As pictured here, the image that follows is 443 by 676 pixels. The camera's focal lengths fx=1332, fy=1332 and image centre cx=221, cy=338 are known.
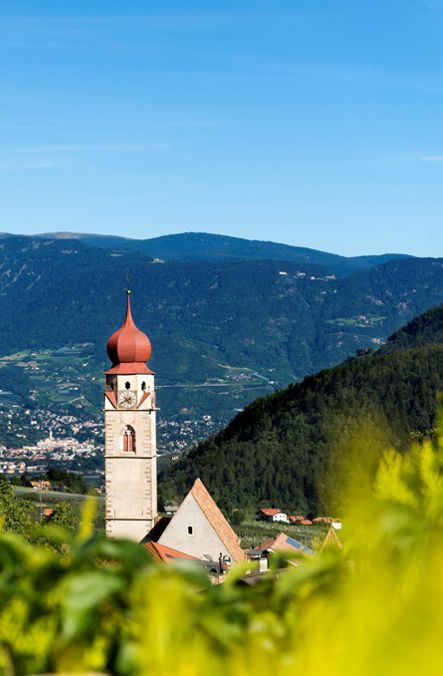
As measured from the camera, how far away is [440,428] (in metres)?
3.49

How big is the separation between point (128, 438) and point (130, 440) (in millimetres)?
132

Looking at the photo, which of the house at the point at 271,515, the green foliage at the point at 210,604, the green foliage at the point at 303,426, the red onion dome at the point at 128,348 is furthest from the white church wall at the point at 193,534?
the green foliage at the point at 210,604

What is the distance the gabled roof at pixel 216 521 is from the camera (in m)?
54.3

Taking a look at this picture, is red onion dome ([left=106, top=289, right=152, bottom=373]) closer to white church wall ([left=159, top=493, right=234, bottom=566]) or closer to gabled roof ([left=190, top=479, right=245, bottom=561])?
gabled roof ([left=190, top=479, right=245, bottom=561])

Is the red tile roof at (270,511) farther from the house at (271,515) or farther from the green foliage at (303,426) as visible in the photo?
the green foliage at (303,426)

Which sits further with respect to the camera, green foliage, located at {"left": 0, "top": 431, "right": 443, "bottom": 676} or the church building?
the church building

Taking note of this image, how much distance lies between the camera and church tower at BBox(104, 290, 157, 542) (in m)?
60.9

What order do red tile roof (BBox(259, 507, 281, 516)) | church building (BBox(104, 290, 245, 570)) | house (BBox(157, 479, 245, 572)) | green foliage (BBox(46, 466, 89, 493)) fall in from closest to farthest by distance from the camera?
1. house (BBox(157, 479, 245, 572))
2. church building (BBox(104, 290, 245, 570))
3. red tile roof (BBox(259, 507, 281, 516))
4. green foliage (BBox(46, 466, 89, 493))

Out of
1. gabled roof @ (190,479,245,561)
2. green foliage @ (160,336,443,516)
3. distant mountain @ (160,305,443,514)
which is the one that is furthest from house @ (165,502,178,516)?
gabled roof @ (190,479,245,561)

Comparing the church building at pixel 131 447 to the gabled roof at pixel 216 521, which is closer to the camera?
the gabled roof at pixel 216 521

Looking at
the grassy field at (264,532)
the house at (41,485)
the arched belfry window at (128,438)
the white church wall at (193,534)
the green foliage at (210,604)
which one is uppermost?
the green foliage at (210,604)

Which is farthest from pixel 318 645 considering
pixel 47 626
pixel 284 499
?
pixel 284 499

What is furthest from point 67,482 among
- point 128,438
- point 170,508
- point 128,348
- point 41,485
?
point 128,438

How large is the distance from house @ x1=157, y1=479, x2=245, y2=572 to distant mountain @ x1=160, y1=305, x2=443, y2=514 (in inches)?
1716
